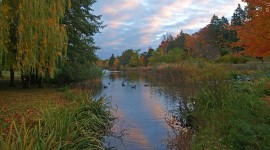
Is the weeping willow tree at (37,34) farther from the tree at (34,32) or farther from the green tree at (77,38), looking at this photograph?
the green tree at (77,38)

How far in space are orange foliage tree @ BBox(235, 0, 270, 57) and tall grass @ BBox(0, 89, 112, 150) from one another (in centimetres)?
710

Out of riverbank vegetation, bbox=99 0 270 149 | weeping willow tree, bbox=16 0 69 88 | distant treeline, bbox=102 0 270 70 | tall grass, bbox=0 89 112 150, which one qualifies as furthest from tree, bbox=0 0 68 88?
distant treeline, bbox=102 0 270 70

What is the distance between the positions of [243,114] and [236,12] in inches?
2820

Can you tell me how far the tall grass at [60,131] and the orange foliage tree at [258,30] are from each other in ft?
23.3

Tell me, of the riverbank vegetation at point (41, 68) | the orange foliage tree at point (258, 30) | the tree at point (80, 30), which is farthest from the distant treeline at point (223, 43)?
the tree at point (80, 30)

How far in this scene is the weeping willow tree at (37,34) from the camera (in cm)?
1357

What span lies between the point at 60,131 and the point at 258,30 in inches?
368

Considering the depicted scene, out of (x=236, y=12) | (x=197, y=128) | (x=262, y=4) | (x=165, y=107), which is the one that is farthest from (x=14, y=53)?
(x=236, y=12)

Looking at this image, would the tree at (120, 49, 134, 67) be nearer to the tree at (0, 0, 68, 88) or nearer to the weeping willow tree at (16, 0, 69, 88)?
the tree at (0, 0, 68, 88)

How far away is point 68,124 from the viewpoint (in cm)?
826

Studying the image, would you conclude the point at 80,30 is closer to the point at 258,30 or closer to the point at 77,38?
the point at 77,38

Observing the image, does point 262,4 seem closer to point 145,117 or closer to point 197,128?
point 197,128

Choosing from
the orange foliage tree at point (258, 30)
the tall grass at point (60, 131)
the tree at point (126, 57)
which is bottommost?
the tall grass at point (60, 131)

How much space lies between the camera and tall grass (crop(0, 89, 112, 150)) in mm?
6051
